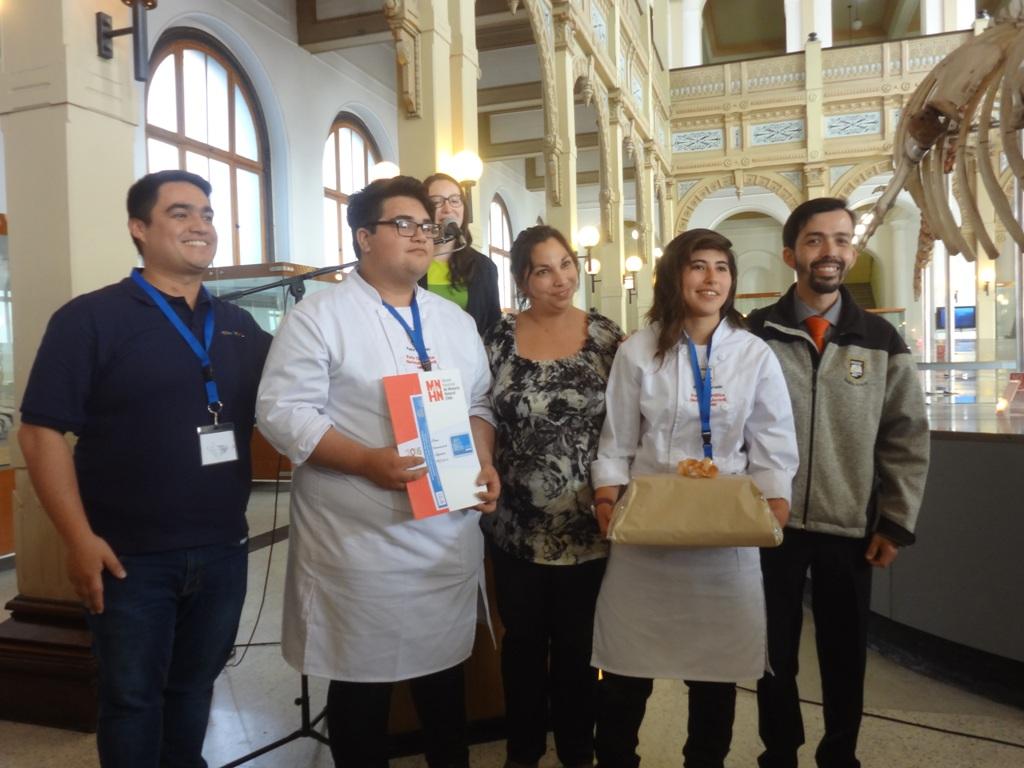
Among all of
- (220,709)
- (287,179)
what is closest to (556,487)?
(220,709)

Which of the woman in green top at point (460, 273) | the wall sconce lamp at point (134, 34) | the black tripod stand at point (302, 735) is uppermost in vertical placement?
the wall sconce lamp at point (134, 34)

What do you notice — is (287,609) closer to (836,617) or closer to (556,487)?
(556,487)

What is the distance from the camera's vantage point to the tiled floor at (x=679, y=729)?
113 inches

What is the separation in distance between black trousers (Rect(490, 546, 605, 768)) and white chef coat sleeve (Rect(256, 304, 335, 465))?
80cm

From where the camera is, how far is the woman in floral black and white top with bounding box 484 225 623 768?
239 centimetres

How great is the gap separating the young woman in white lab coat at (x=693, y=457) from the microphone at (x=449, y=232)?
0.75m

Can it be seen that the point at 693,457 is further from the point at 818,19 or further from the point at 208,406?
the point at 818,19

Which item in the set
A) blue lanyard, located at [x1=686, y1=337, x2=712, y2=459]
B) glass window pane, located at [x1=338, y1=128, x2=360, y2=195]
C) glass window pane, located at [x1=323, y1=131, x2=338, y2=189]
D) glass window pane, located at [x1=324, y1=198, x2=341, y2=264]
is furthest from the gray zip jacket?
glass window pane, located at [x1=338, y1=128, x2=360, y2=195]

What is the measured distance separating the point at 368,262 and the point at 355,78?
479 inches

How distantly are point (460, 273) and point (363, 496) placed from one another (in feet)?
3.71

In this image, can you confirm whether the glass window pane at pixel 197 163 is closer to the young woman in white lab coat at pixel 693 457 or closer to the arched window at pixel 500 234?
the young woman in white lab coat at pixel 693 457

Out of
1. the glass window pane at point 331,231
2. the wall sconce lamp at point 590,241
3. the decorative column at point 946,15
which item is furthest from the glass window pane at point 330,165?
the decorative column at point 946,15

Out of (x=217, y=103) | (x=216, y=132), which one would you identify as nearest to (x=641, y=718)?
(x=216, y=132)

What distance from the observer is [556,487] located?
2.38 metres
